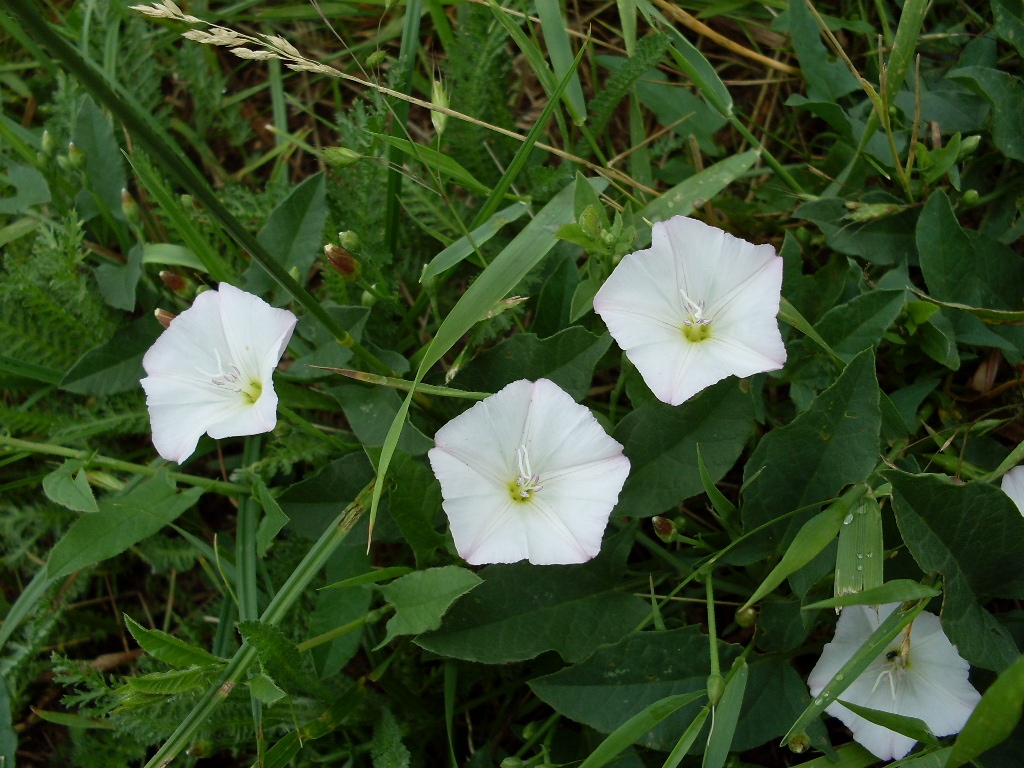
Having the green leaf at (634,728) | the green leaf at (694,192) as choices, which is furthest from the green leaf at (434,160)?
the green leaf at (634,728)

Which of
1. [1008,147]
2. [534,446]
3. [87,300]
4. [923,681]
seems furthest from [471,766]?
[1008,147]

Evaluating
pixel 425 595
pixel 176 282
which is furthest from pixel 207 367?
pixel 425 595

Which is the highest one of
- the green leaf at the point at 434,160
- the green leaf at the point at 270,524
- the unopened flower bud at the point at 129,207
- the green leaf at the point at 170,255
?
the unopened flower bud at the point at 129,207

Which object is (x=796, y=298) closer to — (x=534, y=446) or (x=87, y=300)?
(x=534, y=446)

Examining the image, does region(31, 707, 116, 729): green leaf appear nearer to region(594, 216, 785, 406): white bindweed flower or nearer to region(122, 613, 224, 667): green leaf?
region(122, 613, 224, 667): green leaf

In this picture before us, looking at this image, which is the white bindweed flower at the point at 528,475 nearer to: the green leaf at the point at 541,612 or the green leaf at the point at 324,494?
the green leaf at the point at 541,612

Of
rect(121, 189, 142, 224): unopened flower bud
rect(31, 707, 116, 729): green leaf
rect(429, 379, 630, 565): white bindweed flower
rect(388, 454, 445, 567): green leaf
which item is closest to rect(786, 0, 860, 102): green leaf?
rect(429, 379, 630, 565): white bindweed flower
